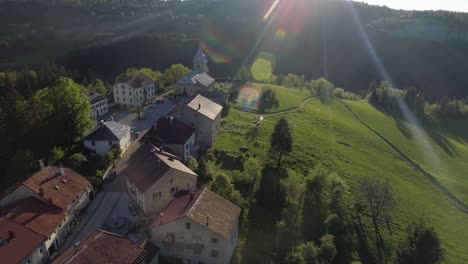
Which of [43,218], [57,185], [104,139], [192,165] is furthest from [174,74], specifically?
[43,218]

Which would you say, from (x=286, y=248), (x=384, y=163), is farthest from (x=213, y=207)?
(x=384, y=163)

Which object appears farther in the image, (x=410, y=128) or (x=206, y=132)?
(x=410, y=128)

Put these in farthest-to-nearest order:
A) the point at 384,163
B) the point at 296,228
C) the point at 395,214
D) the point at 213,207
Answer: the point at 384,163
the point at 395,214
the point at 296,228
the point at 213,207

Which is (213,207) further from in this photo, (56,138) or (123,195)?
(56,138)

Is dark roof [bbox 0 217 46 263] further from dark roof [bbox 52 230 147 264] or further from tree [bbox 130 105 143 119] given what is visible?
tree [bbox 130 105 143 119]

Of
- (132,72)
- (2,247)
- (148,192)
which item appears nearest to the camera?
(2,247)

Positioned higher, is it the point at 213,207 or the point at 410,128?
the point at 213,207
